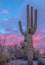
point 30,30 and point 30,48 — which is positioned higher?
point 30,30

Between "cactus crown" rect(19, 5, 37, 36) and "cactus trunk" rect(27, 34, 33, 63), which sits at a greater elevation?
"cactus crown" rect(19, 5, 37, 36)

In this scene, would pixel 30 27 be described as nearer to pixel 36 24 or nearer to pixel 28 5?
pixel 36 24

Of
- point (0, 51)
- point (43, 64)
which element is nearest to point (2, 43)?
point (0, 51)

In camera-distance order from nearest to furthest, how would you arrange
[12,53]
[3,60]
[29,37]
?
[3,60]
[29,37]
[12,53]

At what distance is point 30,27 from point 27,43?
3.58 feet

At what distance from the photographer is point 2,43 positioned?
10305 mm

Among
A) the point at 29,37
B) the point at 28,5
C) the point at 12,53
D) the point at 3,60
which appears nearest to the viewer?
the point at 3,60

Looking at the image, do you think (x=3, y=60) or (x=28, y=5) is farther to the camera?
(x=28, y=5)

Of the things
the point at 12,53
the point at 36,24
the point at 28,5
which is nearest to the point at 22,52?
the point at 12,53

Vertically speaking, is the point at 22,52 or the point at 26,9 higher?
the point at 26,9

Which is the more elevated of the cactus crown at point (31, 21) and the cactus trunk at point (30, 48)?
the cactus crown at point (31, 21)

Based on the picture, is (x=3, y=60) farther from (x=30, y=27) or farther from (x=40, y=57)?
(x=40, y=57)

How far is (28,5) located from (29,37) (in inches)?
79.2

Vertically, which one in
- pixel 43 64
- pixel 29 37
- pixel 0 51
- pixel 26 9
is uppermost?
pixel 26 9
